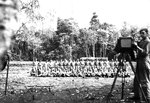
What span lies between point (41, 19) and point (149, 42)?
12375 mm

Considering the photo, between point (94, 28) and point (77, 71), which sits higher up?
point (94, 28)

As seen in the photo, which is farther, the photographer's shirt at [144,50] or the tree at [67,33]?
the tree at [67,33]

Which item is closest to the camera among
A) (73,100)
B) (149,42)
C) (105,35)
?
(149,42)

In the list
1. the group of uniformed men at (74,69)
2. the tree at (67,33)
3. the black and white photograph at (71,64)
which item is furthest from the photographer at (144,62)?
the tree at (67,33)

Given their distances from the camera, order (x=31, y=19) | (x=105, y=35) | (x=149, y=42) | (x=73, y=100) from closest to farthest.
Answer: (x=149, y=42), (x=73, y=100), (x=31, y=19), (x=105, y=35)

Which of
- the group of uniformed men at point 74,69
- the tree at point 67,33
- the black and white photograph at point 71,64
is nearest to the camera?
the black and white photograph at point 71,64

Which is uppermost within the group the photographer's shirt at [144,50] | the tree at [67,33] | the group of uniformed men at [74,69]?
the tree at [67,33]

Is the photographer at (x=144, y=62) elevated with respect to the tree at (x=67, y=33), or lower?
lower

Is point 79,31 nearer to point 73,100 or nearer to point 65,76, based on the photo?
point 65,76

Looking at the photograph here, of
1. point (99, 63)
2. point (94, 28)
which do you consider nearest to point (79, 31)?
point (94, 28)

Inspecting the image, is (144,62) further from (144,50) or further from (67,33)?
(67,33)

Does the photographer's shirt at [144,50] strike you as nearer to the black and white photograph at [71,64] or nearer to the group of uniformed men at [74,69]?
the black and white photograph at [71,64]

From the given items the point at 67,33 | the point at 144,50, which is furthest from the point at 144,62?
the point at 67,33

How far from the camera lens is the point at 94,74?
18391 mm
